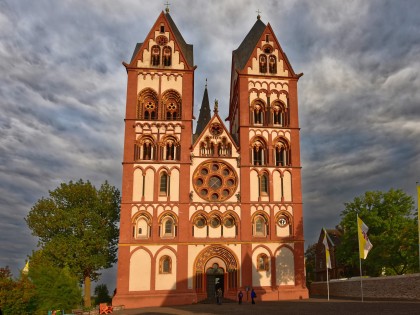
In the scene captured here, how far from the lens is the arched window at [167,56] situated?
49.2m

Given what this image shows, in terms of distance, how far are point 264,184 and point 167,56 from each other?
1770 centimetres

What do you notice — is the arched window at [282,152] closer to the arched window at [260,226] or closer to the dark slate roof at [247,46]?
the arched window at [260,226]

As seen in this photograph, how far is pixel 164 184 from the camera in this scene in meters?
45.1

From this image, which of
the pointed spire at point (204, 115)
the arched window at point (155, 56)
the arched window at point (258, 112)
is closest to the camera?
the arched window at point (258, 112)

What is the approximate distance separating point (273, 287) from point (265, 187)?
9.96 metres

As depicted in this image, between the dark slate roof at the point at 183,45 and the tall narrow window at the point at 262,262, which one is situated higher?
the dark slate roof at the point at 183,45

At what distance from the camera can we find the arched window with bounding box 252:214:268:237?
147ft

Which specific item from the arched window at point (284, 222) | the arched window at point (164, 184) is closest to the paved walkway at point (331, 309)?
the arched window at point (284, 222)

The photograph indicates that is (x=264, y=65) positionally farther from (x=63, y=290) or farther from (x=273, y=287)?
(x=63, y=290)

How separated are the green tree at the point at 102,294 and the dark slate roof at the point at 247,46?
3080 cm

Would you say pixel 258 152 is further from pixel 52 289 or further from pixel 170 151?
pixel 52 289

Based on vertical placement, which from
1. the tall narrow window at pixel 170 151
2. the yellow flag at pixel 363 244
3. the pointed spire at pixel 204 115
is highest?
the pointed spire at pixel 204 115

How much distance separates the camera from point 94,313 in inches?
1416

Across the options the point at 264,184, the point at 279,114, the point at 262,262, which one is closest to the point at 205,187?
the point at 264,184
